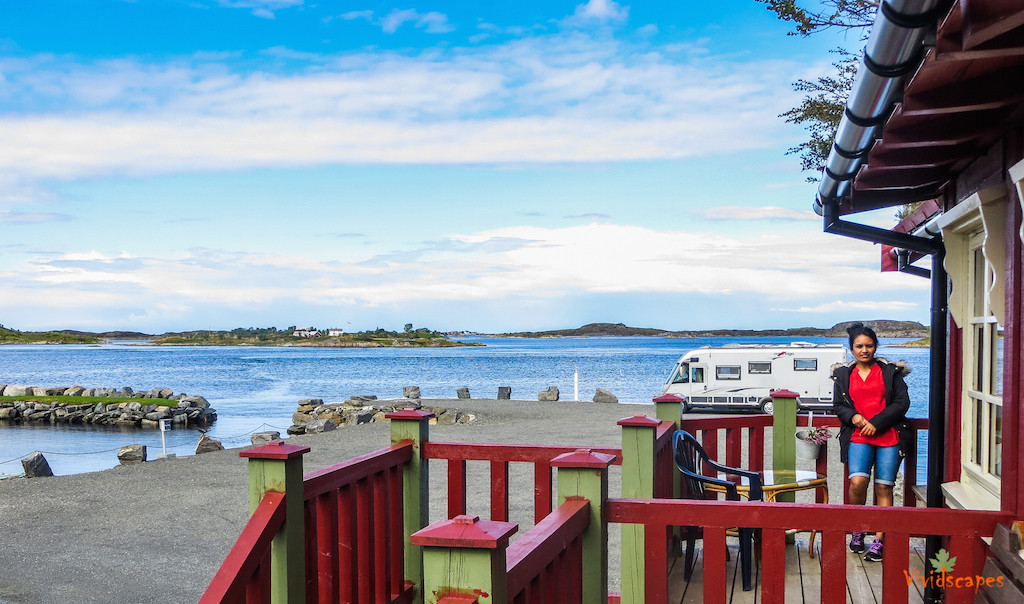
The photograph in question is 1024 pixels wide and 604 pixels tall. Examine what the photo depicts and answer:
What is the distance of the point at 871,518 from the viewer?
109 inches

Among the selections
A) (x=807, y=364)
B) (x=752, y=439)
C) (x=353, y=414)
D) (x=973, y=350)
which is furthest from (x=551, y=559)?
(x=807, y=364)

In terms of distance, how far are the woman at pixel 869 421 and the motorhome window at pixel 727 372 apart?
69.6ft

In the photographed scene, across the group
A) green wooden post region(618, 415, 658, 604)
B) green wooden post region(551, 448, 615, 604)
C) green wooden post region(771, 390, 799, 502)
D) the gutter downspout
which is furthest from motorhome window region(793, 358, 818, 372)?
green wooden post region(551, 448, 615, 604)

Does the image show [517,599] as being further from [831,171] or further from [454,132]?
[454,132]

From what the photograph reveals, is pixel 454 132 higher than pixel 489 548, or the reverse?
pixel 454 132

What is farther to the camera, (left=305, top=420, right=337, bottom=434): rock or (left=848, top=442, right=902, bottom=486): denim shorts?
(left=305, top=420, right=337, bottom=434): rock

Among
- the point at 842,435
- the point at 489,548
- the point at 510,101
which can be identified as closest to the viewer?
the point at 489,548

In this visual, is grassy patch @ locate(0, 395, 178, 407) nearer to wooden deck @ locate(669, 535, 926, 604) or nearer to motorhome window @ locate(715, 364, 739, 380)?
motorhome window @ locate(715, 364, 739, 380)

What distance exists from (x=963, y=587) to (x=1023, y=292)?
1.09 metres

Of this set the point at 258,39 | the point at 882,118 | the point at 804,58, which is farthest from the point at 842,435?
the point at 258,39

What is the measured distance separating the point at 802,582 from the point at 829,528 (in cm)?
214

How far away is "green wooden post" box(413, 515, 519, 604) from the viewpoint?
1.79 meters

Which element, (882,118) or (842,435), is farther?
(842,435)

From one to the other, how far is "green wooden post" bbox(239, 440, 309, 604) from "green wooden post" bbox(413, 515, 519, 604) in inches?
57.4
